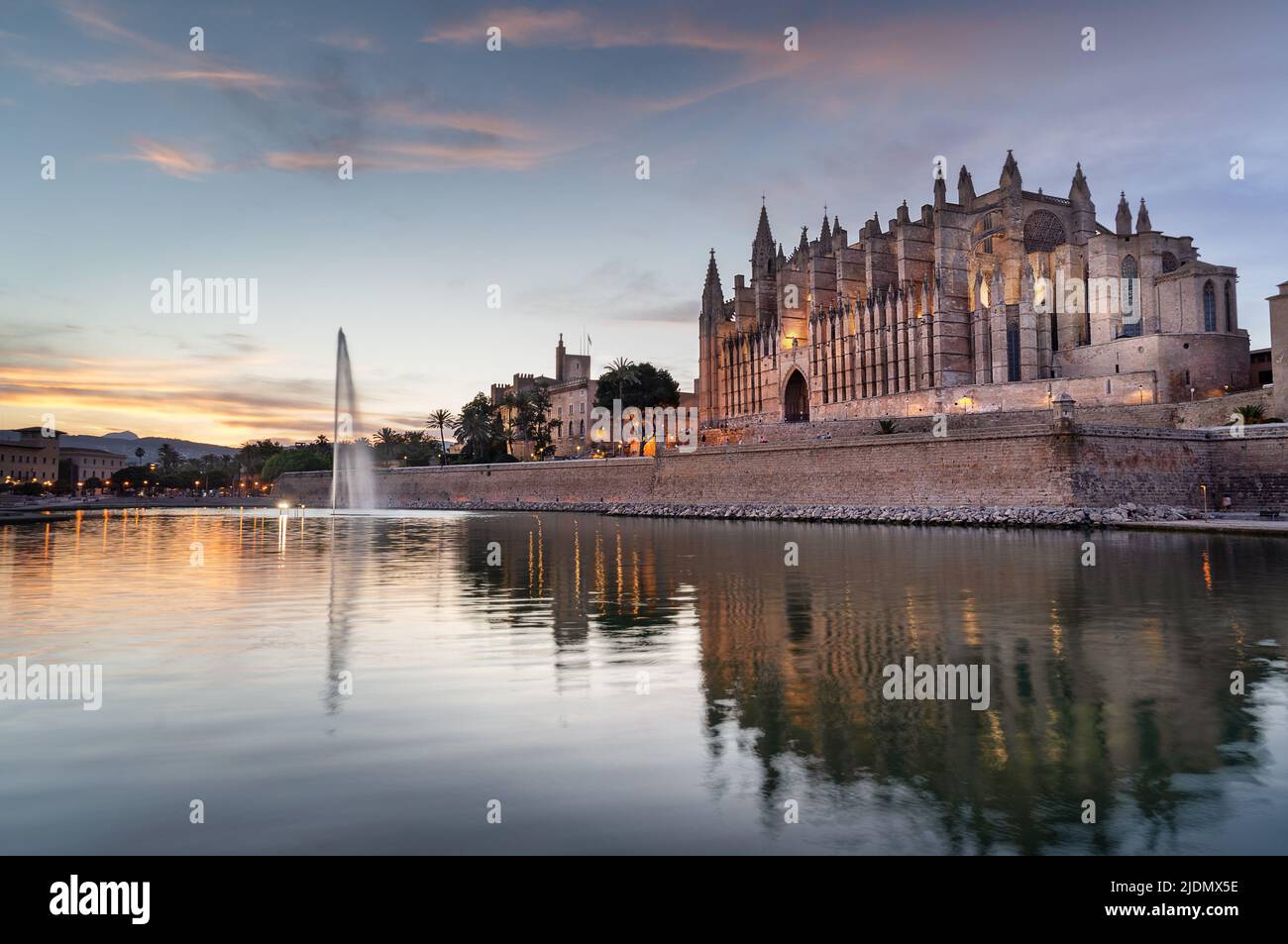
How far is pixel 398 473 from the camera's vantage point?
94125 mm

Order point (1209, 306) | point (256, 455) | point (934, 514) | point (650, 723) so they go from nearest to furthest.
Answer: point (650, 723) < point (934, 514) < point (1209, 306) < point (256, 455)

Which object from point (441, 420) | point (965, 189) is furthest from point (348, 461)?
point (965, 189)

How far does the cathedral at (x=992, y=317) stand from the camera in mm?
54375

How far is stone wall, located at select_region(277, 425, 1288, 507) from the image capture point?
1467 inches

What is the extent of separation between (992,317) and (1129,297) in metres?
8.78

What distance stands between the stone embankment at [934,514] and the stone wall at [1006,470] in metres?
1.05

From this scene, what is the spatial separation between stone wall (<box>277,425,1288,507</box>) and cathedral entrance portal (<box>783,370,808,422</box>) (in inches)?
977

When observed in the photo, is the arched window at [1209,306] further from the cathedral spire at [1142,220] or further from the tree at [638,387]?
the tree at [638,387]

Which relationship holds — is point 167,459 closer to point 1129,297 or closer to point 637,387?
point 637,387

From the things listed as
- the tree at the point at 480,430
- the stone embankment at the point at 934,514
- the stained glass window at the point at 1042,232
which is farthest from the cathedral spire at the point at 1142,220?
the tree at the point at 480,430

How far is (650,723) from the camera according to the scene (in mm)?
6852

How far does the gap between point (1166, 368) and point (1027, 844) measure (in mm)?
58135
